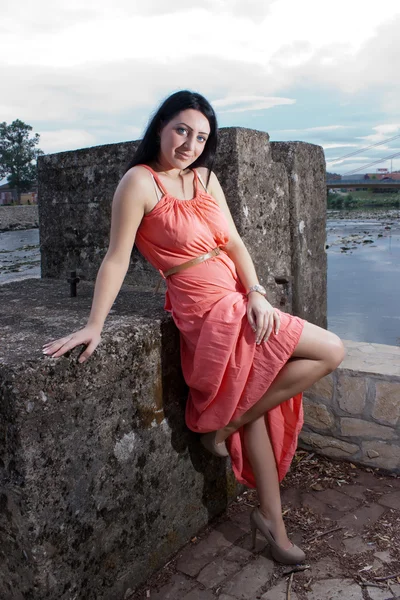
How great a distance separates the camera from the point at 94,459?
1.65m

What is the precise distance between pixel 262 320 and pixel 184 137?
616 mm

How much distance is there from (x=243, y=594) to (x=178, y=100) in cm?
151

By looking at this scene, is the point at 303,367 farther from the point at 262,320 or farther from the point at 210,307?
→ the point at 210,307

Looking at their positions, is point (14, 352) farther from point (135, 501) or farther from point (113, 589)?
point (113, 589)

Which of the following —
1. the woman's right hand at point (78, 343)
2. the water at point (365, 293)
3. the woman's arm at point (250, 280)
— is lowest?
the water at point (365, 293)

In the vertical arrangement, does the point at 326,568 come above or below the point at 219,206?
below

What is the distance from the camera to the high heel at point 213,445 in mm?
1960

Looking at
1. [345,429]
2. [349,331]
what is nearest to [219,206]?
[345,429]

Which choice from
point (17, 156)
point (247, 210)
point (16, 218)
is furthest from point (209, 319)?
point (17, 156)

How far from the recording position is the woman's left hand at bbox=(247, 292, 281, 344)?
1.78 m

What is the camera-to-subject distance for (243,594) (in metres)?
1.79

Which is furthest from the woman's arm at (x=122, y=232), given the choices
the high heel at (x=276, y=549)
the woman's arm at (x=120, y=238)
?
the high heel at (x=276, y=549)

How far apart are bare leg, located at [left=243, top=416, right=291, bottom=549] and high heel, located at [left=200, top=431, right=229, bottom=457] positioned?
81 mm

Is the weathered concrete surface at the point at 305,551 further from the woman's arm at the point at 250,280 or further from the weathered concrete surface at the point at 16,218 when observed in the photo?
the weathered concrete surface at the point at 16,218
